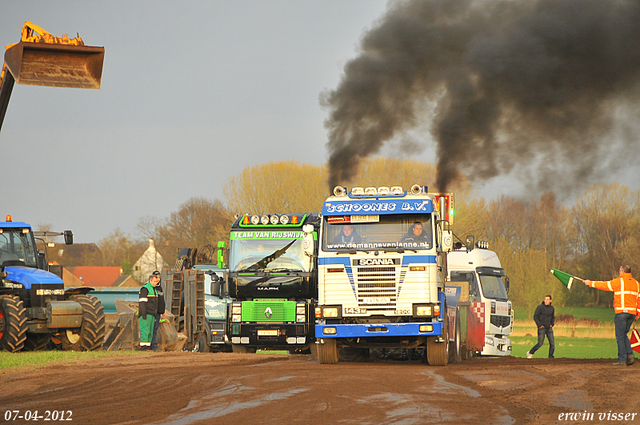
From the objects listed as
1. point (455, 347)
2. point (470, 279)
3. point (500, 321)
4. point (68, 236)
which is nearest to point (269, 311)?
point (455, 347)

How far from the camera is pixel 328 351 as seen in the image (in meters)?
14.5

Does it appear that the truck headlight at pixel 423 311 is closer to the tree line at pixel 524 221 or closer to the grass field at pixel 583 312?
the tree line at pixel 524 221

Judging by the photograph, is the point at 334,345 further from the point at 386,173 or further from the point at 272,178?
the point at 272,178

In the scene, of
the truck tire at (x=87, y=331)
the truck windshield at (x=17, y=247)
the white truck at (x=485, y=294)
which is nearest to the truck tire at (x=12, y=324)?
the truck tire at (x=87, y=331)

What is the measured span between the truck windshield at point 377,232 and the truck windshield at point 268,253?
394 cm

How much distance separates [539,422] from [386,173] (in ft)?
107

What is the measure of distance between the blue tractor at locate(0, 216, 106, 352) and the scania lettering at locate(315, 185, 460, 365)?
6255mm

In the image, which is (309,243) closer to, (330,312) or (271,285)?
(330,312)

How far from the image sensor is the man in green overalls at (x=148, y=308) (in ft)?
54.9

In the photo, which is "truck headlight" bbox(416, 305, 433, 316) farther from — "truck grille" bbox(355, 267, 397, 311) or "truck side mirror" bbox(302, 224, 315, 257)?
"truck side mirror" bbox(302, 224, 315, 257)

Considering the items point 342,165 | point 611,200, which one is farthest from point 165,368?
point 611,200

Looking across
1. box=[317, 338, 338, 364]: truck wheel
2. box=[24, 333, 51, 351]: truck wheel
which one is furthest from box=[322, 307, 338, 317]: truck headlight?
box=[24, 333, 51, 351]: truck wheel

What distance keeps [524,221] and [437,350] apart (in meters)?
42.7

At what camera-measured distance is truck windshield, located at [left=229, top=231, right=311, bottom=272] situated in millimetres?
18109
